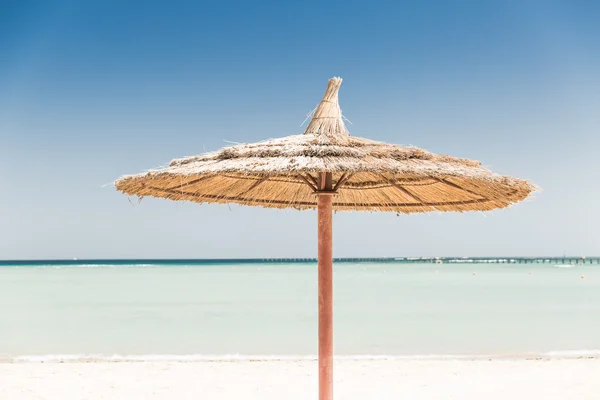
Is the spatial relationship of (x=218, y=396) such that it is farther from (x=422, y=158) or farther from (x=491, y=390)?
(x=422, y=158)

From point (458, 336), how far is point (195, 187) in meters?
8.72

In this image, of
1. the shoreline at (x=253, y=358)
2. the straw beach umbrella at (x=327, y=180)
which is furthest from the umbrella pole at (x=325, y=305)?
the shoreline at (x=253, y=358)

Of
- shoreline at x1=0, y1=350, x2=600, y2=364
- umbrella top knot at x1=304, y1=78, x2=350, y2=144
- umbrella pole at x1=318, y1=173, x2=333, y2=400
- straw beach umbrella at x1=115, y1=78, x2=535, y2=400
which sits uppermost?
umbrella top knot at x1=304, y1=78, x2=350, y2=144

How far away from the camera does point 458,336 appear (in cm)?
1145

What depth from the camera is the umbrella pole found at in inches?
136

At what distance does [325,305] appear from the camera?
3.46m

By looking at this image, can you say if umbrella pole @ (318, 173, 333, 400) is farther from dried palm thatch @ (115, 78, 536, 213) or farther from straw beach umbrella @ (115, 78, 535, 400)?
dried palm thatch @ (115, 78, 536, 213)

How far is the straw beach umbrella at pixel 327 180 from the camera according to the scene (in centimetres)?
301

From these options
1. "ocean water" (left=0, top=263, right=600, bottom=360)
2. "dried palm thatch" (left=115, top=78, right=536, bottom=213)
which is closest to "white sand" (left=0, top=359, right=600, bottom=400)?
"ocean water" (left=0, top=263, right=600, bottom=360)

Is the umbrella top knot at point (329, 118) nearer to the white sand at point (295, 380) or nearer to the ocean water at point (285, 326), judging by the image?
the white sand at point (295, 380)

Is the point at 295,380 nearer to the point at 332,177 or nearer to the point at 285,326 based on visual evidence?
the point at 332,177

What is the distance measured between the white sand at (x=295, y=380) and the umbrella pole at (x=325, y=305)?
221cm

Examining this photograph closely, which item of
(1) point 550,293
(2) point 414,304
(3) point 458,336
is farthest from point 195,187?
(1) point 550,293

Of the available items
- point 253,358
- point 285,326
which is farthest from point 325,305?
point 285,326
